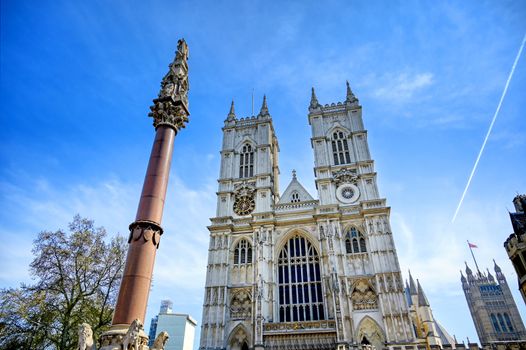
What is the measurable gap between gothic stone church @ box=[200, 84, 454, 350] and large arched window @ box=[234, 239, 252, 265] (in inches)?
3.8

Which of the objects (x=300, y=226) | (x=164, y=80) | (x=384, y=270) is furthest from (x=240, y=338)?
(x=164, y=80)

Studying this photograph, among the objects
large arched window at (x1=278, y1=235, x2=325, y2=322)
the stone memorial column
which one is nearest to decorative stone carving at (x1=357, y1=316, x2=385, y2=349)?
large arched window at (x1=278, y1=235, x2=325, y2=322)

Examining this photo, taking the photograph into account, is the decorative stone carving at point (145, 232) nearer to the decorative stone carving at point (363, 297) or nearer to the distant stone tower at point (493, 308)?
the decorative stone carving at point (363, 297)

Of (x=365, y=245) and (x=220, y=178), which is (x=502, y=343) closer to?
(x=365, y=245)

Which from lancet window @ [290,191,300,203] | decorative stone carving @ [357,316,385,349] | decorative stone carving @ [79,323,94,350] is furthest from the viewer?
lancet window @ [290,191,300,203]

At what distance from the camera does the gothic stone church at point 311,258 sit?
27.0 metres

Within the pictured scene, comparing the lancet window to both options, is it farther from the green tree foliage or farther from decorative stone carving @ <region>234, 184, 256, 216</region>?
the green tree foliage

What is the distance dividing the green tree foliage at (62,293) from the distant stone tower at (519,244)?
99.1 ft

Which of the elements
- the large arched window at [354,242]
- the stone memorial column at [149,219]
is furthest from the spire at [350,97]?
the stone memorial column at [149,219]

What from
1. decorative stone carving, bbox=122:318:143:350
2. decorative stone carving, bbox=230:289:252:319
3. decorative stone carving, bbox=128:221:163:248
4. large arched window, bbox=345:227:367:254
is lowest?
decorative stone carving, bbox=122:318:143:350

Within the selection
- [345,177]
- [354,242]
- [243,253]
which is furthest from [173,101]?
[345,177]

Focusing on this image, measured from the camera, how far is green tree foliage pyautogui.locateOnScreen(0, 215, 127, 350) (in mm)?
19891

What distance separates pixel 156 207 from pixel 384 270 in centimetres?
2210

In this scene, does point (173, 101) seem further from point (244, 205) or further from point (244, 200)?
point (244, 200)
